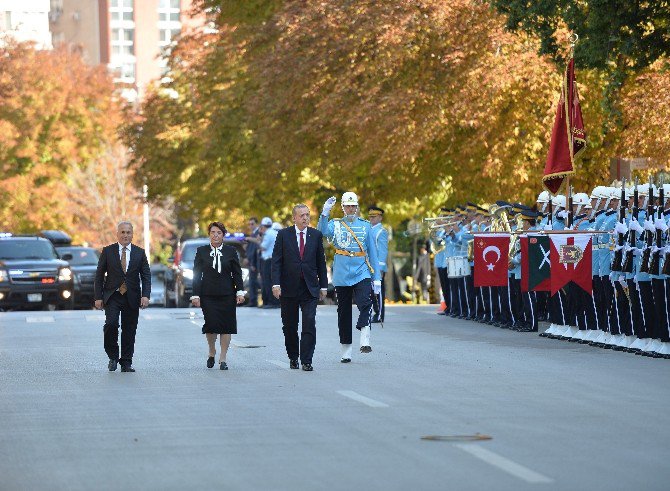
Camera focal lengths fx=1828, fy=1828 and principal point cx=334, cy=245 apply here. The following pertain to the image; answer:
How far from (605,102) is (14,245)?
20.8 m

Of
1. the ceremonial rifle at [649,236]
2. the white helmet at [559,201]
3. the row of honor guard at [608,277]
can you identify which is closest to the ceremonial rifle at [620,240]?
the row of honor guard at [608,277]

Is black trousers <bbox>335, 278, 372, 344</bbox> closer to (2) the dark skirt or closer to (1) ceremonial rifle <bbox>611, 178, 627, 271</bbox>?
(2) the dark skirt

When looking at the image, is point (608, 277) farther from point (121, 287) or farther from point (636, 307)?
point (121, 287)

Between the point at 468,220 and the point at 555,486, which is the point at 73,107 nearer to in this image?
the point at 468,220

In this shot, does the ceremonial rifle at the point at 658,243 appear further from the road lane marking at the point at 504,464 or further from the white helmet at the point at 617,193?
the road lane marking at the point at 504,464

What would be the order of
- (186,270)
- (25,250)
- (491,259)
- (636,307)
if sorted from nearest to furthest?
1. (636,307)
2. (491,259)
3. (25,250)
4. (186,270)

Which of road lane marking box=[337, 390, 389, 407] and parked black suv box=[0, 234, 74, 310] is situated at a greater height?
parked black suv box=[0, 234, 74, 310]

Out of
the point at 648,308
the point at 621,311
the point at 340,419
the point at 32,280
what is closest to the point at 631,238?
the point at 648,308

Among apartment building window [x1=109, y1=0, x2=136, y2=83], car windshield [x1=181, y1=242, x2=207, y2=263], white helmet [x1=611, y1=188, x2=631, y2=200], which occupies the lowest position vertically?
white helmet [x1=611, y1=188, x2=631, y2=200]

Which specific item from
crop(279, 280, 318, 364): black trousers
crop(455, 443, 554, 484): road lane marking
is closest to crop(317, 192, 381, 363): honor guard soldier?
crop(279, 280, 318, 364): black trousers

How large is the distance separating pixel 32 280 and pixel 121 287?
22.7m

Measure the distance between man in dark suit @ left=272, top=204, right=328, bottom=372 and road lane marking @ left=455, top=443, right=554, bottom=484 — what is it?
25.1 feet

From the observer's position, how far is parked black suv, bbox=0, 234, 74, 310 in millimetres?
42031

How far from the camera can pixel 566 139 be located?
27.6 metres
